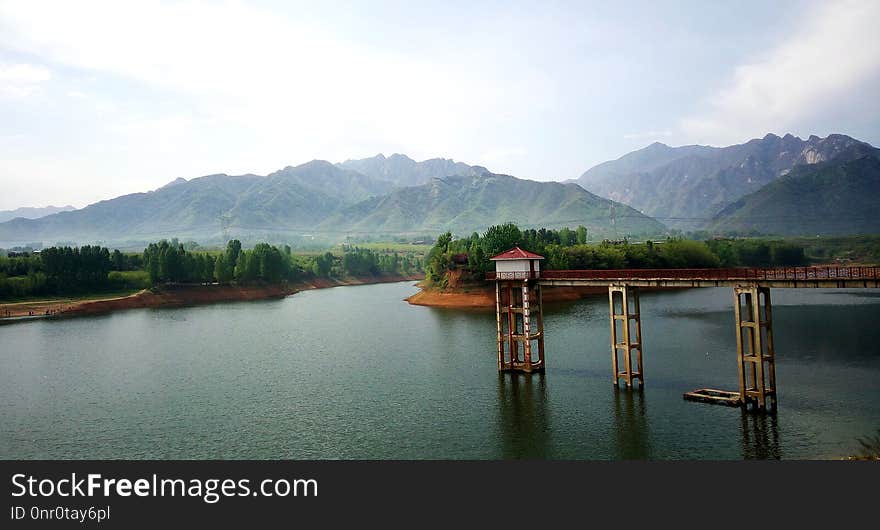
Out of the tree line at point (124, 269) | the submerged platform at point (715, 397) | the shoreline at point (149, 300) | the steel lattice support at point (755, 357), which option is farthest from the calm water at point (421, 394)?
the tree line at point (124, 269)

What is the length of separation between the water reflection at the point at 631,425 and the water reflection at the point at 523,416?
4.61m

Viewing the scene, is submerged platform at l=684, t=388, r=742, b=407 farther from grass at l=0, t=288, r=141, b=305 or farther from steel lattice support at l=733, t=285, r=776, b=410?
grass at l=0, t=288, r=141, b=305

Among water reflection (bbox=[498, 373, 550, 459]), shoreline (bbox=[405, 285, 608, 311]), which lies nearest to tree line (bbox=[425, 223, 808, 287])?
shoreline (bbox=[405, 285, 608, 311])

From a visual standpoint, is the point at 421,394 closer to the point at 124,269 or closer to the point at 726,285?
the point at 726,285

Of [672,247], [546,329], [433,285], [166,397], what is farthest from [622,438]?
[672,247]

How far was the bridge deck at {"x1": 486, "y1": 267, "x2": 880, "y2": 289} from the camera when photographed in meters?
40.8

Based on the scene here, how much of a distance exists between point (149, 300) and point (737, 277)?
140m

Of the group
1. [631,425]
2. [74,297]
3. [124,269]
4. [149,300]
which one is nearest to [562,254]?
[149,300]

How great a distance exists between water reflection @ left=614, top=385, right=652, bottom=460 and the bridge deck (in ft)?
30.2

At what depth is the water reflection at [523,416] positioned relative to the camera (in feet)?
122

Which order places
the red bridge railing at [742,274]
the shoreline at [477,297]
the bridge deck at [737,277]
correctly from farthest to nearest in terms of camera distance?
the shoreline at [477,297] → the red bridge railing at [742,274] → the bridge deck at [737,277]

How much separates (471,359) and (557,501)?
123 feet

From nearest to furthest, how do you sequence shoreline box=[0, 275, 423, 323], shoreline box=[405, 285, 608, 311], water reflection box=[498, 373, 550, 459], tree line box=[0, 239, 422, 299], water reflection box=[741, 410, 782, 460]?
1. water reflection box=[741, 410, 782, 460]
2. water reflection box=[498, 373, 550, 459]
3. shoreline box=[405, 285, 608, 311]
4. shoreline box=[0, 275, 423, 323]
5. tree line box=[0, 239, 422, 299]

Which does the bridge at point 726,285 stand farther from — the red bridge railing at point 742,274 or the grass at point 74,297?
the grass at point 74,297
